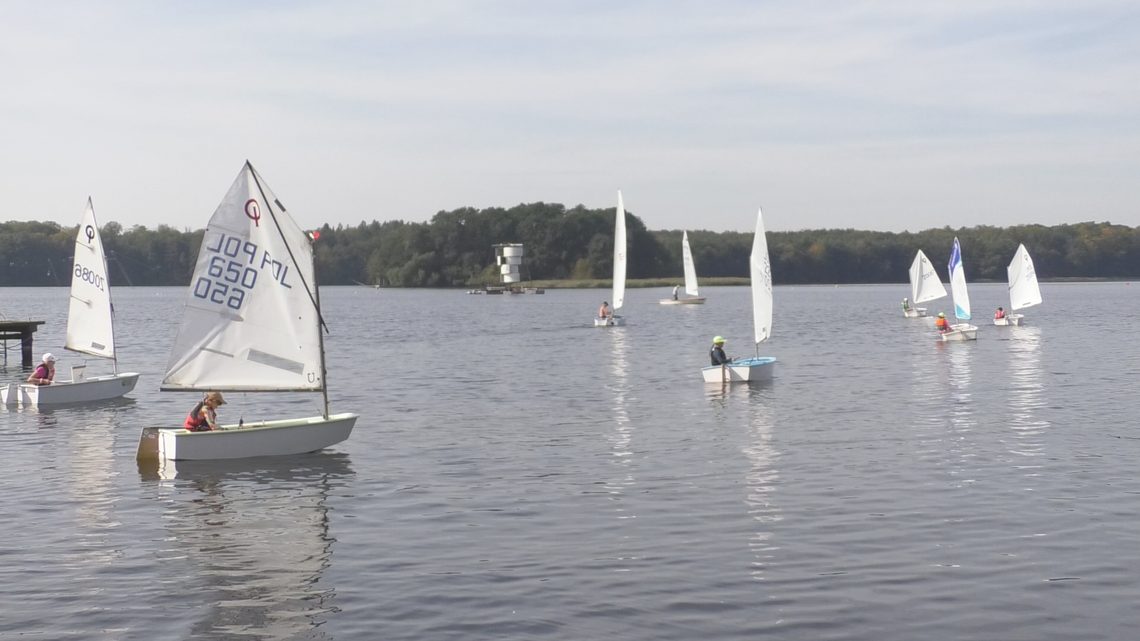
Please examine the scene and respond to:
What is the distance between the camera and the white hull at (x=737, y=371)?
45375mm

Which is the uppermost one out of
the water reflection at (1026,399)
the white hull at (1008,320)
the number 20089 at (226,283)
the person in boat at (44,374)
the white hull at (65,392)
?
the number 20089 at (226,283)

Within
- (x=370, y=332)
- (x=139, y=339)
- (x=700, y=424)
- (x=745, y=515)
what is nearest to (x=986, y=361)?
(x=700, y=424)

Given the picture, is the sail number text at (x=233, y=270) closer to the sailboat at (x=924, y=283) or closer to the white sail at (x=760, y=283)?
the white sail at (x=760, y=283)

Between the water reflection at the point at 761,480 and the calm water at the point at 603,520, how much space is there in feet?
0.32

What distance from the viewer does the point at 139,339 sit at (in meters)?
85.6

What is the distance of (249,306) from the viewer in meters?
28.8

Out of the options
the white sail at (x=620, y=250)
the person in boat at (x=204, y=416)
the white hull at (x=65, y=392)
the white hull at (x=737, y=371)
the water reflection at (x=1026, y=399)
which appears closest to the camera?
the person in boat at (x=204, y=416)

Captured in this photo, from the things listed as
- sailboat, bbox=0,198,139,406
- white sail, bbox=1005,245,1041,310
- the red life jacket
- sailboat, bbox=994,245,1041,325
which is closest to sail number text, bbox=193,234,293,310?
the red life jacket

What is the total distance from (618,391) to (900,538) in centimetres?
2653

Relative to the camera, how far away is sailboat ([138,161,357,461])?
92.0 feet

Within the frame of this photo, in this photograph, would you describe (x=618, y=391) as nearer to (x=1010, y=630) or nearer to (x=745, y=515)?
(x=745, y=515)

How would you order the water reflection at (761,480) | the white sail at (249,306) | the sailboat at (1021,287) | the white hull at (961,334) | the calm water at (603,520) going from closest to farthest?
the calm water at (603,520)
the water reflection at (761,480)
the white sail at (249,306)
the white hull at (961,334)
the sailboat at (1021,287)

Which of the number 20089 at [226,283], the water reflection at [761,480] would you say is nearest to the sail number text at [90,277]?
the number 20089 at [226,283]

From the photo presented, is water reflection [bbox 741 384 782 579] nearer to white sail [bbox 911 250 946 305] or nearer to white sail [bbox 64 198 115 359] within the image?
white sail [bbox 64 198 115 359]
